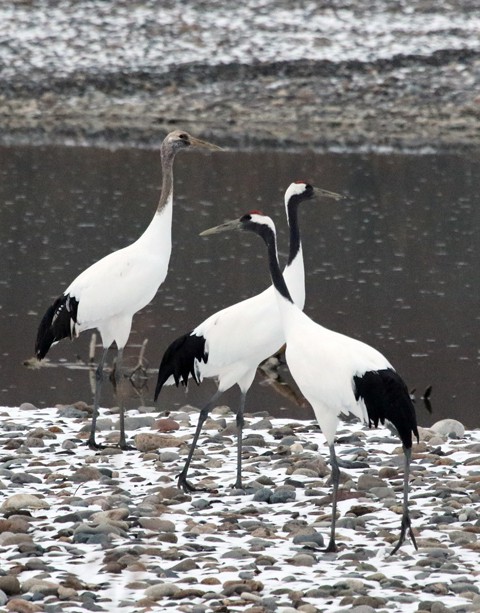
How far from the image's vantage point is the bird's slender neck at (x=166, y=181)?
1056 cm

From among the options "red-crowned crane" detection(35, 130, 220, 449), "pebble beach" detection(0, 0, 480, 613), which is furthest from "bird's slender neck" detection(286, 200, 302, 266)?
"pebble beach" detection(0, 0, 480, 613)

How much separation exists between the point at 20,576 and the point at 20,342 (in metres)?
7.44

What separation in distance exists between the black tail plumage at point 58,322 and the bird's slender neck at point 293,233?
1.75 meters

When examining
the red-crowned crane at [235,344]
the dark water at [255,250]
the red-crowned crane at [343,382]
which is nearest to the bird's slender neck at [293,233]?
the red-crowned crane at [235,344]

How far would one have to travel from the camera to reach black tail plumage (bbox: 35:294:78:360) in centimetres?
1034

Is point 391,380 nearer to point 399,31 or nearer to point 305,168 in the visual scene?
point 305,168

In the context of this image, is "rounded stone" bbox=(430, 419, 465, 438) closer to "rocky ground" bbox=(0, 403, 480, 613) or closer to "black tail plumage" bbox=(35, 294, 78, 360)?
"rocky ground" bbox=(0, 403, 480, 613)

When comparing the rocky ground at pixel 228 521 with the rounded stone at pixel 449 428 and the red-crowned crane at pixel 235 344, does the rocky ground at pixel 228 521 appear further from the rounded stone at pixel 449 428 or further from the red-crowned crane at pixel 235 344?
the red-crowned crane at pixel 235 344

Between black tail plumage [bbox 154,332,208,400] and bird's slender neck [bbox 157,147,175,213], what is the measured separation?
149 centimetres

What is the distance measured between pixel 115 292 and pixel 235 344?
58.4 inches

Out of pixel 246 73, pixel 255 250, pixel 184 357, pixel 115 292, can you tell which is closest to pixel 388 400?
pixel 184 357

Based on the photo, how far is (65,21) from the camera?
38.4 metres

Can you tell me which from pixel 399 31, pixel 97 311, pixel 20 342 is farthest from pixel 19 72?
pixel 97 311

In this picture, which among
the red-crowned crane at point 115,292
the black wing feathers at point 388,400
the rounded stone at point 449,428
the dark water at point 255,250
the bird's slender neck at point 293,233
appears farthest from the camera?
the dark water at point 255,250
